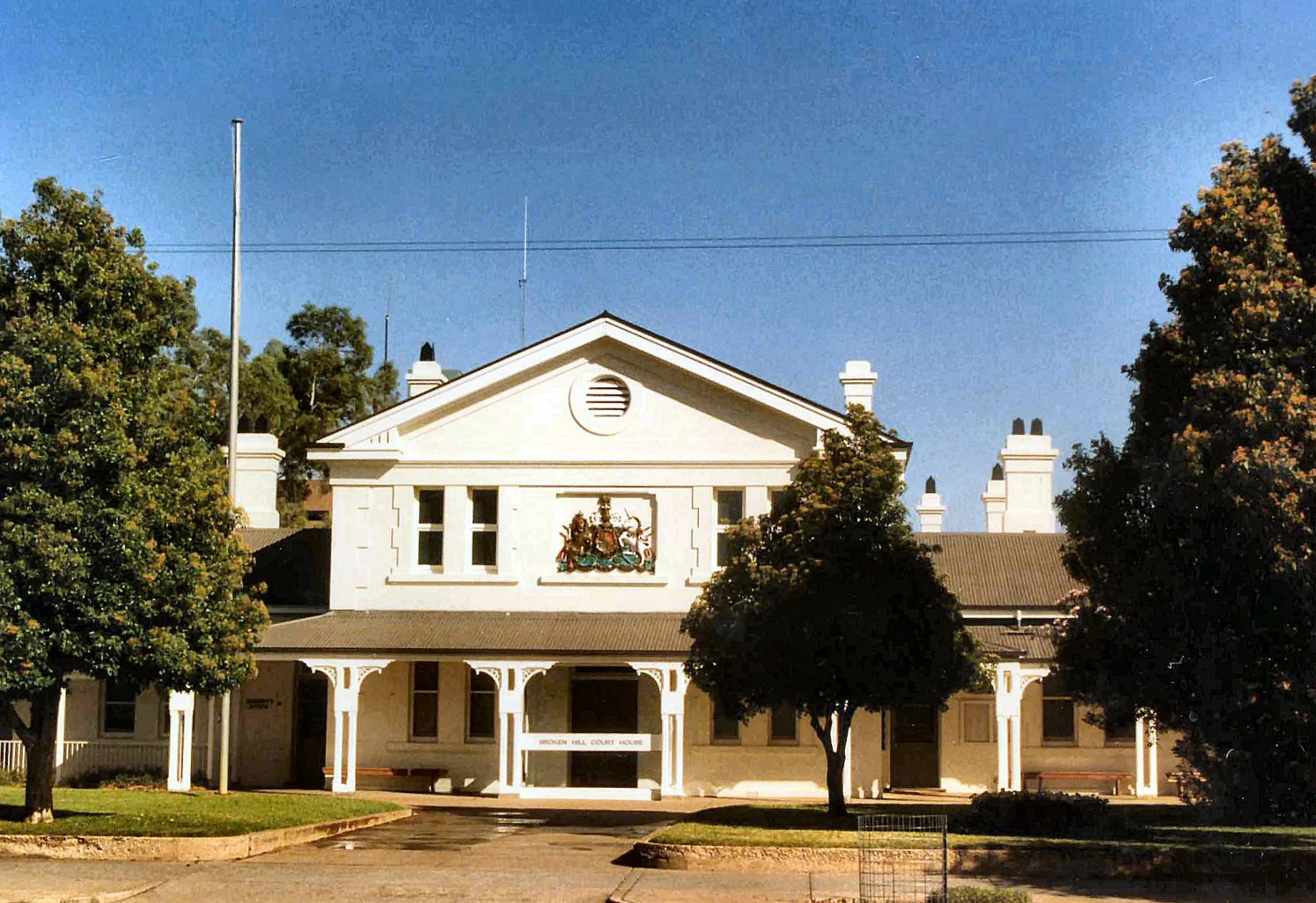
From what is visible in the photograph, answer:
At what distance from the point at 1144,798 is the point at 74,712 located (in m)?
20.9

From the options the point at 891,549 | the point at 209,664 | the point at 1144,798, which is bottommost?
the point at 1144,798

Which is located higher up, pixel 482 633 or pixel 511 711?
pixel 482 633

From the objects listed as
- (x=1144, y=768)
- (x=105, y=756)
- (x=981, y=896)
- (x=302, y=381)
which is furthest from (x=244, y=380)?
(x=981, y=896)

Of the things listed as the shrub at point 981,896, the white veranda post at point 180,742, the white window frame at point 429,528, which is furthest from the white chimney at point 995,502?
the shrub at point 981,896

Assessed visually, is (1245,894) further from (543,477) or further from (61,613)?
(543,477)

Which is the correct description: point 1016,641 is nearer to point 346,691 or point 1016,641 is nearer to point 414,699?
point 414,699

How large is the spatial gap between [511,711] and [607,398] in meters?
6.45

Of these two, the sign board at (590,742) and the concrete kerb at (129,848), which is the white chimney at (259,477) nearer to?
the sign board at (590,742)

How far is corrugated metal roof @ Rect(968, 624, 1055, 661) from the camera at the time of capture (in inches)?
1180

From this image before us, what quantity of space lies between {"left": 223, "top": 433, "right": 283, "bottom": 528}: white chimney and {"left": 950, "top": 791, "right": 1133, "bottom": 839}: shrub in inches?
860

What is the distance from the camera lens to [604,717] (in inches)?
1267

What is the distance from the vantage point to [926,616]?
21219mm

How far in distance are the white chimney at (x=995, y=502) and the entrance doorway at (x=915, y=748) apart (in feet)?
42.0

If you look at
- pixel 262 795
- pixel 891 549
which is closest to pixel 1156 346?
pixel 891 549
